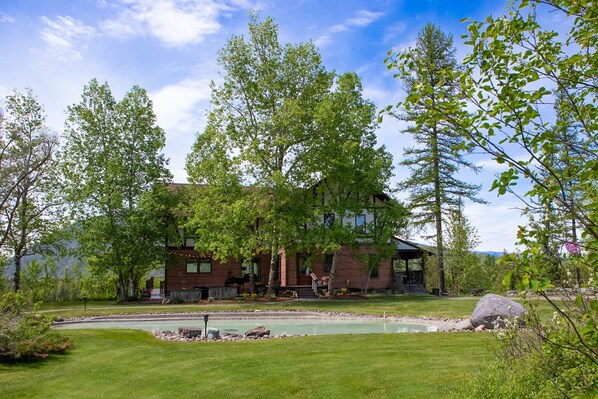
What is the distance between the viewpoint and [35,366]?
9477 millimetres

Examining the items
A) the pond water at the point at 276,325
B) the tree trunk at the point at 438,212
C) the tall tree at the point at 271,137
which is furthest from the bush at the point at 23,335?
the tree trunk at the point at 438,212

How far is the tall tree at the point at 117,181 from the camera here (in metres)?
27.7

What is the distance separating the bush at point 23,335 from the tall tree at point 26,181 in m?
18.3

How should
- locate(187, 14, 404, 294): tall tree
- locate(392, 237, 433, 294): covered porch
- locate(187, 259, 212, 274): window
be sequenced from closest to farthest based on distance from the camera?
locate(187, 14, 404, 294): tall tree → locate(187, 259, 212, 274): window → locate(392, 237, 433, 294): covered porch

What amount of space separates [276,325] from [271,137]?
38.9ft

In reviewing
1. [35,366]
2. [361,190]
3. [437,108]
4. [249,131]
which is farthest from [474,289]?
[437,108]

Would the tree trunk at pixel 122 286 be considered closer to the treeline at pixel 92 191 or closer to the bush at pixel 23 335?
the treeline at pixel 92 191

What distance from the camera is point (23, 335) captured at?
10.3 metres

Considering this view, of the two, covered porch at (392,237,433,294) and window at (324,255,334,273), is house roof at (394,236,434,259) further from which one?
window at (324,255,334,273)

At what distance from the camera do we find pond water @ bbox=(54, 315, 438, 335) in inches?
623

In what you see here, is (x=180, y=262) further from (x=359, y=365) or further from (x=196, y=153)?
(x=359, y=365)

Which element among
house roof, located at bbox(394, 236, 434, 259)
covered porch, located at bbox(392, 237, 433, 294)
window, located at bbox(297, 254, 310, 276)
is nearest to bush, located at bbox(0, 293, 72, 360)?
window, located at bbox(297, 254, 310, 276)

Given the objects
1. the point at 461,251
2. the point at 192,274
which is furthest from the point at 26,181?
the point at 461,251

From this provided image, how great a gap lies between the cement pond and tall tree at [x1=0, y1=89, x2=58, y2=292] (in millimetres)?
12738
